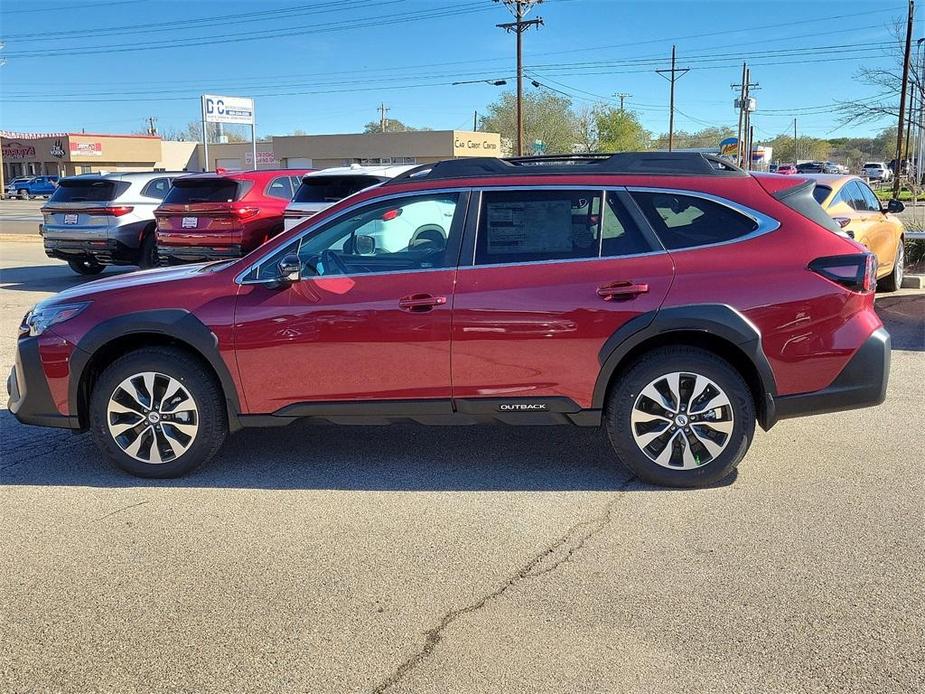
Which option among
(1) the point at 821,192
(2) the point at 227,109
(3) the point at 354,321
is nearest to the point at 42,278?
(3) the point at 354,321

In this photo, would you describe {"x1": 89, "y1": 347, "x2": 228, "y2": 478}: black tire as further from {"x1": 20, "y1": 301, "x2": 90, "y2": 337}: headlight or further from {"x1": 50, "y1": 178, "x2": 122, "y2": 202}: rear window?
{"x1": 50, "y1": 178, "x2": 122, "y2": 202}: rear window

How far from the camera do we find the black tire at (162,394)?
480 centimetres

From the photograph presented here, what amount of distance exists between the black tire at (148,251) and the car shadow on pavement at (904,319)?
10.7 m

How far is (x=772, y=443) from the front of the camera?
544 centimetres

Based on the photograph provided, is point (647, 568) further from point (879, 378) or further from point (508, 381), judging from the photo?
point (879, 378)

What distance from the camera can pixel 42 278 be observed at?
1465cm

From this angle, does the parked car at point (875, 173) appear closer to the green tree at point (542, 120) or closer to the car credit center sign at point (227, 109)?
the green tree at point (542, 120)

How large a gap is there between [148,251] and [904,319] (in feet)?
36.4

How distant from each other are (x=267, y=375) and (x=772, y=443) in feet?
10.6

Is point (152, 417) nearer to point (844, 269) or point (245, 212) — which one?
point (844, 269)

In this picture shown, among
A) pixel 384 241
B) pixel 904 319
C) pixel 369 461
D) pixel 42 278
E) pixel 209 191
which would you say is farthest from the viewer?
pixel 42 278

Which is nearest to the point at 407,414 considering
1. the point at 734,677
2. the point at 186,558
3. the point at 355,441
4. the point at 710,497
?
the point at 355,441

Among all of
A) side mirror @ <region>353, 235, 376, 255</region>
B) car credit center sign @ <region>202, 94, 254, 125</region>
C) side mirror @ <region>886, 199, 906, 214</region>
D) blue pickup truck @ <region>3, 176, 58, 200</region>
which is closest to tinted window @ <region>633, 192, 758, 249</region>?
side mirror @ <region>353, 235, 376, 255</region>

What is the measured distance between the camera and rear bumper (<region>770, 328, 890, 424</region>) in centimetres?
450
